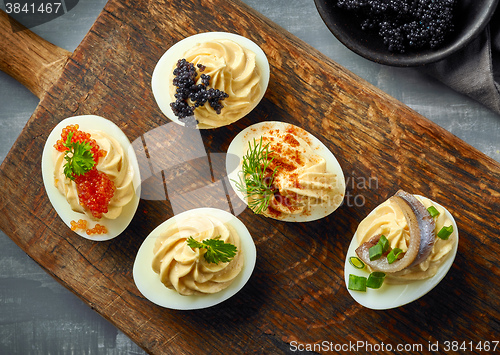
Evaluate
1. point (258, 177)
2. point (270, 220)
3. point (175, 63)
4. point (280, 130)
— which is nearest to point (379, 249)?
point (270, 220)

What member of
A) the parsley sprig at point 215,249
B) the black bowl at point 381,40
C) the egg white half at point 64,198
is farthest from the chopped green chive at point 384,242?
the egg white half at point 64,198

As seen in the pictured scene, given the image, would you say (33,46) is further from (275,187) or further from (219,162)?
(275,187)

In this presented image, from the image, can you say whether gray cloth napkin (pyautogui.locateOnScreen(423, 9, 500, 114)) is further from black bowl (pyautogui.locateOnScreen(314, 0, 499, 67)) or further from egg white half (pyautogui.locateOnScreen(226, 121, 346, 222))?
egg white half (pyautogui.locateOnScreen(226, 121, 346, 222))

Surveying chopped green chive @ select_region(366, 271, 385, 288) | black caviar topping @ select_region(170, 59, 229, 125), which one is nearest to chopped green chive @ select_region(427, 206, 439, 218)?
chopped green chive @ select_region(366, 271, 385, 288)

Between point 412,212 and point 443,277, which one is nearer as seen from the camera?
point 412,212

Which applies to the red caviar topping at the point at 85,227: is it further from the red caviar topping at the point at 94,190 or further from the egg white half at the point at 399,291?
the egg white half at the point at 399,291

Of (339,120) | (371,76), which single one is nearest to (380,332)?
(339,120)
